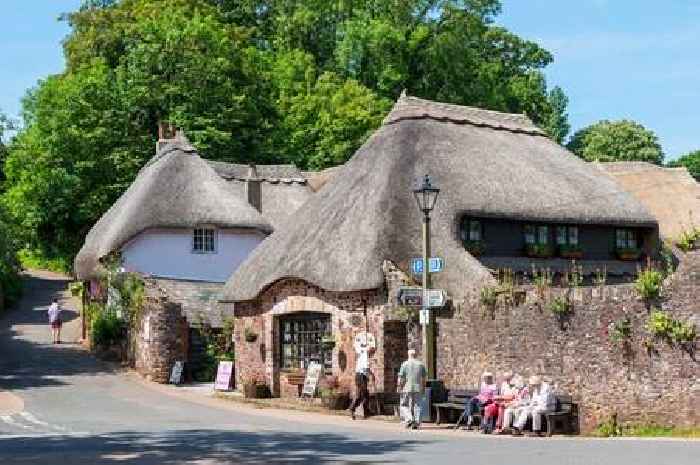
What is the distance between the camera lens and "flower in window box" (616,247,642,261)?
35.0 meters

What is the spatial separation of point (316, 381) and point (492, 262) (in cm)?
599

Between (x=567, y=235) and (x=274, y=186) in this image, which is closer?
(x=567, y=235)

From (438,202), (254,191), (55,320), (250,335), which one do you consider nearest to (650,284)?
(438,202)

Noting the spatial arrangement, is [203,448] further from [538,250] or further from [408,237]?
[538,250]

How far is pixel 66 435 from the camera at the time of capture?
20516 millimetres

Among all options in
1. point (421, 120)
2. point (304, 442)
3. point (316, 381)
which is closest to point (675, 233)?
point (421, 120)

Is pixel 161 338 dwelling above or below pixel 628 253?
below

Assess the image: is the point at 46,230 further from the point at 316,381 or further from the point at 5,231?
the point at 316,381

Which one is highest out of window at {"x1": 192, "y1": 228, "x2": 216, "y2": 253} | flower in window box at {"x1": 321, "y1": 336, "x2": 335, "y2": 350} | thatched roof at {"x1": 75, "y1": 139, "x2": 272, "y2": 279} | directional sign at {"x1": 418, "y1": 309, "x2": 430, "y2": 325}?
thatched roof at {"x1": 75, "y1": 139, "x2": 272, "y2": 279}

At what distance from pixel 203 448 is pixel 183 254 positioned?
88.5ft

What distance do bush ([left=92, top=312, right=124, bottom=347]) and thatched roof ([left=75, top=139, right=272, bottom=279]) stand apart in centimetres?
323

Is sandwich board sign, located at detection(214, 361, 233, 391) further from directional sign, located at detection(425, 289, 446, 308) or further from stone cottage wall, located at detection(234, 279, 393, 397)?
directional sign, located at detection(425, 289, 446, 308)

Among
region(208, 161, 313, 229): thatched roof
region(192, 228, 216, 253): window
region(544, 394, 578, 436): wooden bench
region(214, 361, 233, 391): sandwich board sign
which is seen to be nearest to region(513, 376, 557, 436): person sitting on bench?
region(544, 394, 578, 436): wooden bench

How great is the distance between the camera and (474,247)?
102 ft
